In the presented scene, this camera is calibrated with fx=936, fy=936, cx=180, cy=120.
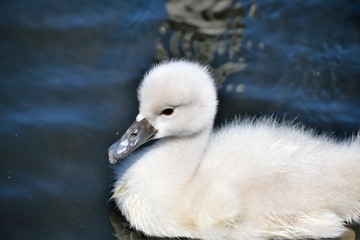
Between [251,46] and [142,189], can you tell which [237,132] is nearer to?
[142,189]

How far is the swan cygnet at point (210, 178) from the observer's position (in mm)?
4672

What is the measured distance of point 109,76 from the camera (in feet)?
19.7

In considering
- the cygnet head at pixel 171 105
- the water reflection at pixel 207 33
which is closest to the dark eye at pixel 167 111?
the cygnet head at pixel 171 105

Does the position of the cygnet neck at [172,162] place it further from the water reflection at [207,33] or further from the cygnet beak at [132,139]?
the water reflection at [207,33]

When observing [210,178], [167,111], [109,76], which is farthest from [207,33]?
[210,178]

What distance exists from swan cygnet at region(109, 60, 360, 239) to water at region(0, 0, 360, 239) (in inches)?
10.8

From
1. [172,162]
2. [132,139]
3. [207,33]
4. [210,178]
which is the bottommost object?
[210,178]

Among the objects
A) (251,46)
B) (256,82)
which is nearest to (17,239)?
(256,82)

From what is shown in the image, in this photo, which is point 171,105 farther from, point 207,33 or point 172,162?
point 207,33

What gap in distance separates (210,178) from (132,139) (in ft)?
1.45

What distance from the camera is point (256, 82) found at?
6.13 meters

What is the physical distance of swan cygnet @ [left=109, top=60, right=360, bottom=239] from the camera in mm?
4672

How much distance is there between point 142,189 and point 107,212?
29 cm

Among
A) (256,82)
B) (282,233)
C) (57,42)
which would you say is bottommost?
(282,233)
